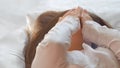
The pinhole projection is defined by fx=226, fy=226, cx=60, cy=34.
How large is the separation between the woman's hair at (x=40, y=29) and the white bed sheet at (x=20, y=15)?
0.03m

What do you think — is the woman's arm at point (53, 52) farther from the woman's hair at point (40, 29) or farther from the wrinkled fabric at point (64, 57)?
the woman's hair at point (40, 29)

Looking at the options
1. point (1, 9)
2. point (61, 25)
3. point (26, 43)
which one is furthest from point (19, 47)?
point (1, 9)

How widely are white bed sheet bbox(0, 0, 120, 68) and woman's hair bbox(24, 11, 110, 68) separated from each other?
27mm

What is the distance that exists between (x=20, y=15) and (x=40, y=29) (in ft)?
0.72

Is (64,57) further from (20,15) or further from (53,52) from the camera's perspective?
(20,15)

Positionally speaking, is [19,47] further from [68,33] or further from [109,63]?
[109,63]

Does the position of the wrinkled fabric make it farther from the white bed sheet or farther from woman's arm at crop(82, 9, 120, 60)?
the white bed sheet

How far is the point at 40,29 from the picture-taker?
1065 millimetres

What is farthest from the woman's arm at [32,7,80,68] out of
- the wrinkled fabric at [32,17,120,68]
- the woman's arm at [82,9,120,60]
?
the woman's arm at [82,9,120,60]

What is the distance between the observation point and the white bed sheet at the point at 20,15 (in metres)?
0.91

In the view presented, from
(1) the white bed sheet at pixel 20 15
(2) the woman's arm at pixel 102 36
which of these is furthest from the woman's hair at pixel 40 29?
(2) the woman's arm at pixel 102 36

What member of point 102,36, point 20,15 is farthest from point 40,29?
point 102,36

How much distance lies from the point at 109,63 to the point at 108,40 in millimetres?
114

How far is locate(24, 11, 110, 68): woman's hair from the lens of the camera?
0.92 metres
